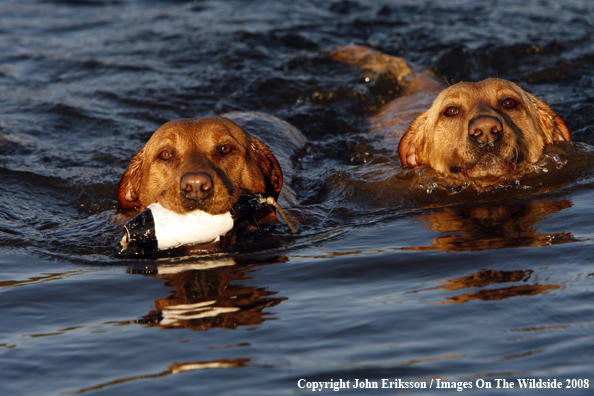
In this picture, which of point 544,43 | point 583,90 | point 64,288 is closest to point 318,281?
point 64,288

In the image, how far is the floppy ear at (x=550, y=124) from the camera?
6366 millimetres

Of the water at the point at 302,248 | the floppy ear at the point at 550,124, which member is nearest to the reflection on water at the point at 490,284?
the water at the point at 302,248

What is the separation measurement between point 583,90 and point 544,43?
6.86ft

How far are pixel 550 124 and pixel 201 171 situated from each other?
3.45 meters

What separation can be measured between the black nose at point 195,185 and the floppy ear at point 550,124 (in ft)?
11.1

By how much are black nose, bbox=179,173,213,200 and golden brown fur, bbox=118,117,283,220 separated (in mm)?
12

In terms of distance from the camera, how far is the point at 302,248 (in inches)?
195

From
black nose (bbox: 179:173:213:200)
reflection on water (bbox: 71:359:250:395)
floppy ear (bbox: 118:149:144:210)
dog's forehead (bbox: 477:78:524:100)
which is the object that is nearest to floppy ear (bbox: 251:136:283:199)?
floppy ear (bbox: 118:149:144:210)

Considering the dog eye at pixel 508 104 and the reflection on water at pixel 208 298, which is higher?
the dog eye at pixel 508 104

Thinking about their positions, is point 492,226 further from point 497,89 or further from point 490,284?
point 497,89

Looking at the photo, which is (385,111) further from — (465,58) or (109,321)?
(109,321)

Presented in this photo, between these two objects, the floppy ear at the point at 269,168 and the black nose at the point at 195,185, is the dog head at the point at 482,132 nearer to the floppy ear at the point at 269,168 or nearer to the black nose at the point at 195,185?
the floppy ear at the point at 269,168

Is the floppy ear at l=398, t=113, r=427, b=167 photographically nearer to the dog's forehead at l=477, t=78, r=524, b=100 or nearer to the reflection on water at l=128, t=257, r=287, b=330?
the dog's forehead at l=477, t=78, r=524, b=100

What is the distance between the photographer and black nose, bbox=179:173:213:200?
14.8 ft
